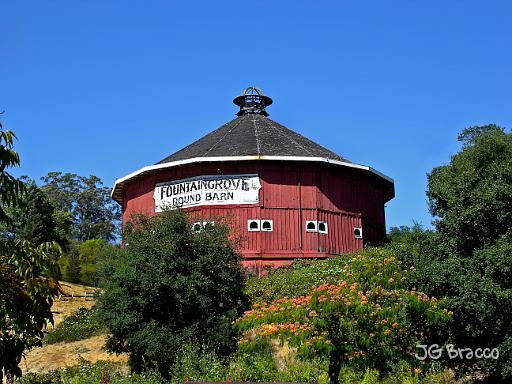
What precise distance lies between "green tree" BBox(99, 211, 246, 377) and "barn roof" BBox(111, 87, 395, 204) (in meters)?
10.7

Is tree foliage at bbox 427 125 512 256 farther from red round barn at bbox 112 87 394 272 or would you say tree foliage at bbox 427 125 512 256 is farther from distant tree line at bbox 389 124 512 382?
red round barn at bbox 112 87 394 272

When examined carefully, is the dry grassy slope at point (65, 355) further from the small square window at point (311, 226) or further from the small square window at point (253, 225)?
the small square window at point (311, 226)

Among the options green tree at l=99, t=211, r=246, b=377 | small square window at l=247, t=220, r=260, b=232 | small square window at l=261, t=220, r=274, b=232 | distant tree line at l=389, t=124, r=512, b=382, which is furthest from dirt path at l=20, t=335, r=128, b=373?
distant tree line at l=389, t=124, r=512, b=382

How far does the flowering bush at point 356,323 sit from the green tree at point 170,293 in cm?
303

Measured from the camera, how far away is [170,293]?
20703 mm

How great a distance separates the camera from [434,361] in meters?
17.3

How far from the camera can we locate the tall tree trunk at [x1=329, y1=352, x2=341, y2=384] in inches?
608

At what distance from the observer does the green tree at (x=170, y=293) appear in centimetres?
2003

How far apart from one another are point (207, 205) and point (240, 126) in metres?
6.34

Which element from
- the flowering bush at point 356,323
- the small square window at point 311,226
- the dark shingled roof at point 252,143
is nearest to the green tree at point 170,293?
the flowering bush at point 356,323

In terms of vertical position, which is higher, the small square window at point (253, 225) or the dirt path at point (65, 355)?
the small square window at point (253, 225)

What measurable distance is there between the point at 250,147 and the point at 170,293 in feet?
44.7

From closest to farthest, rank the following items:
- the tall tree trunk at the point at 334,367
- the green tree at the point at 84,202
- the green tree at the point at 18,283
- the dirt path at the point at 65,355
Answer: the green tree at the point at 18,283
the tall tree trunk at the point at 334,367
the dirt path at the point at 65,355
the green tree at the point at 84,202

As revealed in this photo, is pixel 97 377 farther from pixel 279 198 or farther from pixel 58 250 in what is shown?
pixel 279 198
